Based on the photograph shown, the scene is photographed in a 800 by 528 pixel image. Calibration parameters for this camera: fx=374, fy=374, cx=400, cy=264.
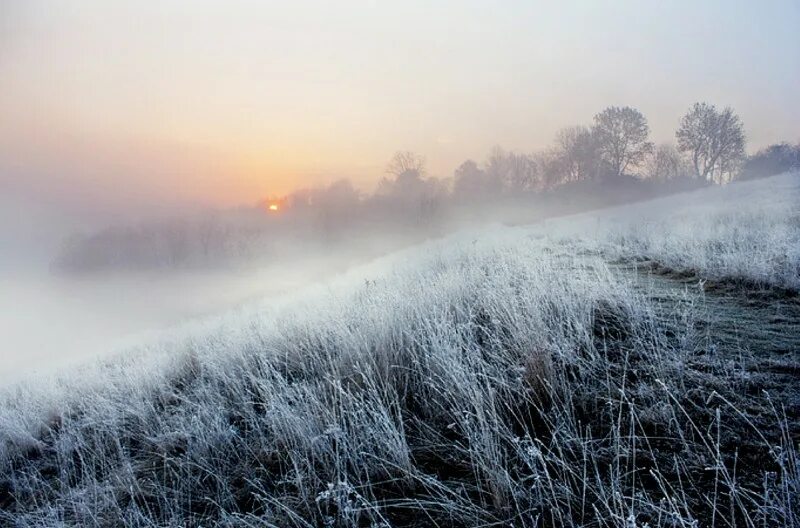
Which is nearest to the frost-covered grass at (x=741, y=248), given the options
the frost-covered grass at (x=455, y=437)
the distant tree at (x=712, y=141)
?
the frost-covered grass at (x=455, y=437)

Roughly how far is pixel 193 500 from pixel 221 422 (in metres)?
0.73

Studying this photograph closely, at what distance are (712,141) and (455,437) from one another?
37.0 metres

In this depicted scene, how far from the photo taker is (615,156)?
31141 millimetres

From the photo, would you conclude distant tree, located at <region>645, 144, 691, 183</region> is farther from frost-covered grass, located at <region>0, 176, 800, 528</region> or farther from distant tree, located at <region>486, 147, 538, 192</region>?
frost-covered grass, located at <region>0, 176, 800, 528</region>

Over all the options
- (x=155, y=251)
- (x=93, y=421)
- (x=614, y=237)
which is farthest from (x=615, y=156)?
(x=155, y=251)

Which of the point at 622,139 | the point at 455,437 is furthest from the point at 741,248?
the point at 622,139

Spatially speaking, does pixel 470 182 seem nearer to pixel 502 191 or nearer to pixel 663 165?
pixel 502 191

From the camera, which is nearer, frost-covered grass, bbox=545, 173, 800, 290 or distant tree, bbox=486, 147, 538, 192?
frost-covered grass, bbox=545, 173, 800, 290

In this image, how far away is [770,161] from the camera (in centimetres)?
3012

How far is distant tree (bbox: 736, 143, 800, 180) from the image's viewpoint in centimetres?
2898

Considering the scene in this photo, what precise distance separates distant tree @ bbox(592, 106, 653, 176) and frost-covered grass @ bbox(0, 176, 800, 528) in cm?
3136

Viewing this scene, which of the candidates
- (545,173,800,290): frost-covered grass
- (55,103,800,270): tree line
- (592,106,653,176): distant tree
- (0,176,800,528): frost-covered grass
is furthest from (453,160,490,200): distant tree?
(0,176,800,528): frost-covered grass

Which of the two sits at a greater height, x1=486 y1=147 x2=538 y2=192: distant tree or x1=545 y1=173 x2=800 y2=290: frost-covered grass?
x1=486 y1=147 x2=538 y2=192: distant tree

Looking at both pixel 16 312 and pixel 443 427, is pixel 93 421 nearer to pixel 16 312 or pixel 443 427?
pixel 443 427
